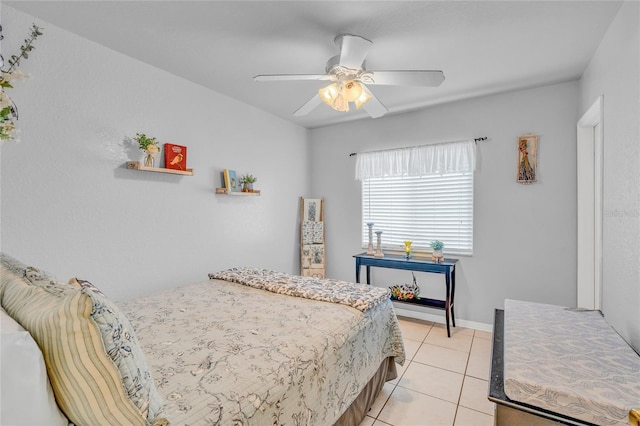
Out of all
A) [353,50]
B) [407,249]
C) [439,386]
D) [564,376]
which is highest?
[353,50]

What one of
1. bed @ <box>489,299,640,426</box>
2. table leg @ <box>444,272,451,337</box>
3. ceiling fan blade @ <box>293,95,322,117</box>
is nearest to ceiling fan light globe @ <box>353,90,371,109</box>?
ceiling fan blade @ <box>293,95,322,117</box>

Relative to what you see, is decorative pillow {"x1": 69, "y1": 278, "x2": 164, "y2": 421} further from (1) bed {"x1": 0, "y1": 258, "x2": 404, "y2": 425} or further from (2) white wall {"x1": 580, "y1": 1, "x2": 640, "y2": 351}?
(2) white wall {"x1": 580, "y1": 1, "x2": 640, "y2": 351}

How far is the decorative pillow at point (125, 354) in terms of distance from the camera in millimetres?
756

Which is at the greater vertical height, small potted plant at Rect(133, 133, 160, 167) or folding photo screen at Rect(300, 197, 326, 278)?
small potted plant at Rect(133, 133, 160, 167)

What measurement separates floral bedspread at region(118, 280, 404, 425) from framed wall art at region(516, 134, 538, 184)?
2.05 metres

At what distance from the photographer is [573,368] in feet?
4.39

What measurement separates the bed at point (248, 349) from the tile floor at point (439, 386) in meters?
0.15

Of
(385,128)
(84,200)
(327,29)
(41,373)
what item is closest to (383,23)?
(327,29)

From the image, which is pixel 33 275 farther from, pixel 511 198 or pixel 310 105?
pixel 511 198

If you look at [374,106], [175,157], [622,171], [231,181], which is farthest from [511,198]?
[175,157]

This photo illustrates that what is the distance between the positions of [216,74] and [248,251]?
74.0 inches

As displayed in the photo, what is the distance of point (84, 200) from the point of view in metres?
2.13

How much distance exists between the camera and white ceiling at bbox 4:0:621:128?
1788mm

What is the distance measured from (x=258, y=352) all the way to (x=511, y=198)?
300 centimetres
